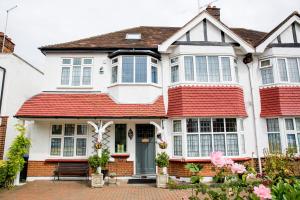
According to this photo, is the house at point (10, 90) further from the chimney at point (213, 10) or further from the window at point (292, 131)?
the window at point (292, 131)

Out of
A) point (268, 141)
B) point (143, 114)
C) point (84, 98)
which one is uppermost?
point (84, 98)

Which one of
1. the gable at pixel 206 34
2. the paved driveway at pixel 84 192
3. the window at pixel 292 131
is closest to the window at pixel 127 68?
the gable at pixel 206 34

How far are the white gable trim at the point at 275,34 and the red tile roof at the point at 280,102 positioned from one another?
2.43 m

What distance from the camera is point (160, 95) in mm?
13672

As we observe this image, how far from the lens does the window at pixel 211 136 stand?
1241 cm

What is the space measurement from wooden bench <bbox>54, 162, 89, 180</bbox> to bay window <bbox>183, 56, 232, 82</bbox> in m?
7.64

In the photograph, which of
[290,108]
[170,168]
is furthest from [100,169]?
[290,108]

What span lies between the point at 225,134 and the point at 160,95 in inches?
169

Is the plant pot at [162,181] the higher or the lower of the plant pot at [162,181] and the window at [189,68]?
the lower

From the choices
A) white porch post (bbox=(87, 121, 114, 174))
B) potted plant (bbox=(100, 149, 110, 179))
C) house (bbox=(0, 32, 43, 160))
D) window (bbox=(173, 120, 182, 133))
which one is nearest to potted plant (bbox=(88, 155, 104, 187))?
potted plant (bbox=(100, 149, 110, 179))

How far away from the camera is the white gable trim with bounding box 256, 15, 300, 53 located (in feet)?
44.5

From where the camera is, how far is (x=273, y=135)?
13266 mm

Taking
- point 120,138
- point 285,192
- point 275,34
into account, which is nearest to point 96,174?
point 120,138

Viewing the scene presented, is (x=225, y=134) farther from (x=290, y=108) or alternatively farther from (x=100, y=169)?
(x=100, y=169)
